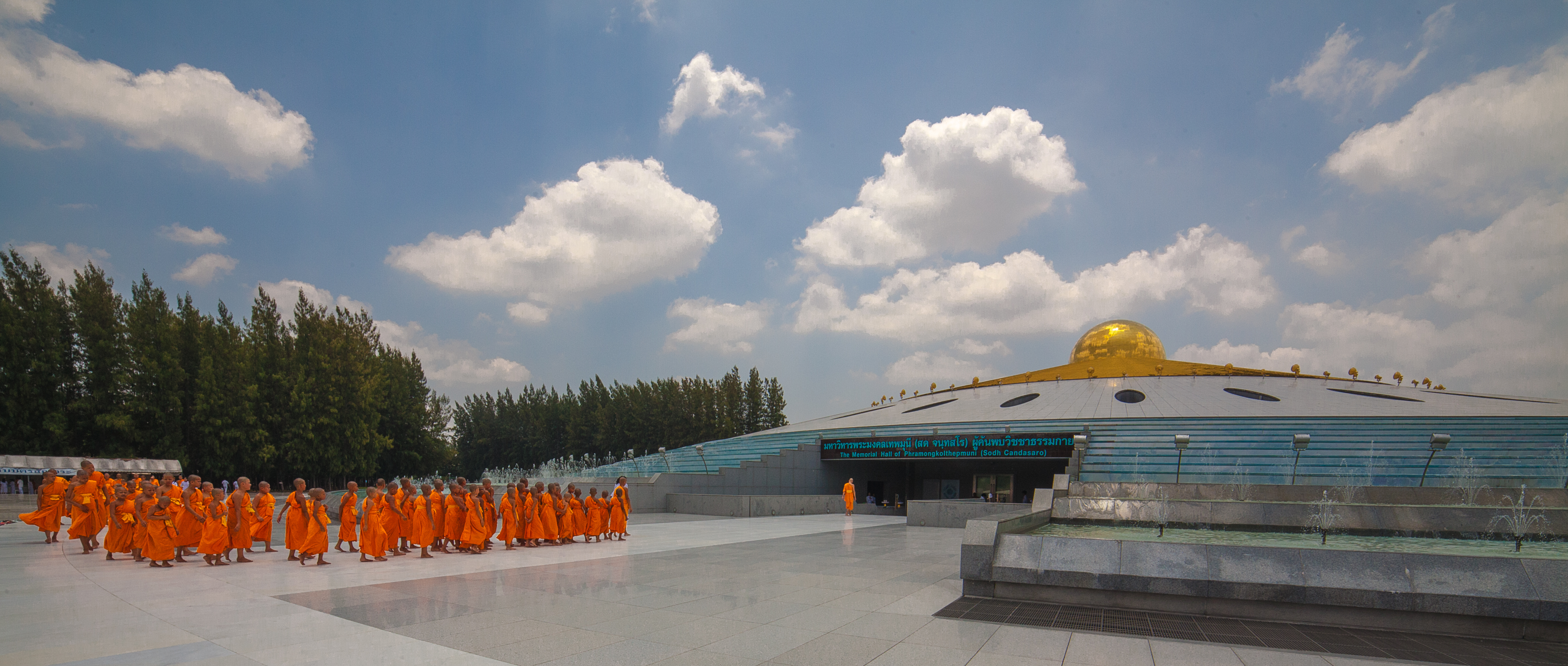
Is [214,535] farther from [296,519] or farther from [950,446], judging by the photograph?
[950,446]

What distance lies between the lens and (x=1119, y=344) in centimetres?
3962

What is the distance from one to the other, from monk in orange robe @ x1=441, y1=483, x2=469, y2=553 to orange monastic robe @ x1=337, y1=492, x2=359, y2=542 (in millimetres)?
1265

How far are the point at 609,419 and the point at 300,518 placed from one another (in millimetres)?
49557

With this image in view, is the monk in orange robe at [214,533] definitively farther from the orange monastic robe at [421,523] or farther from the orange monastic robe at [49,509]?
the orange monastic robe at [49,509]

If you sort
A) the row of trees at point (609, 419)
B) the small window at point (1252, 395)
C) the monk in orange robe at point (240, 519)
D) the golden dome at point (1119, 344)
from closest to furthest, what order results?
1. the monk in orange robe at point (240, 519)
2. the small window at point (1252, 395)
3. the golden dome at point (1119, 344)
4. the row of trees at point (609, 419)

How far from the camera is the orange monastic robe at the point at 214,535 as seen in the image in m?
9.82

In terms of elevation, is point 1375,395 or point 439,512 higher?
point 1375,395

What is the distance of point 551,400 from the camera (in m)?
65.6

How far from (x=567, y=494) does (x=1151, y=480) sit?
14.3 metres

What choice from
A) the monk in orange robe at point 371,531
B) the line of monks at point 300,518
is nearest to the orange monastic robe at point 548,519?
the line of monks at point 300,518

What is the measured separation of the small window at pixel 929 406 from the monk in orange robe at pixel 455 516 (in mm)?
23929

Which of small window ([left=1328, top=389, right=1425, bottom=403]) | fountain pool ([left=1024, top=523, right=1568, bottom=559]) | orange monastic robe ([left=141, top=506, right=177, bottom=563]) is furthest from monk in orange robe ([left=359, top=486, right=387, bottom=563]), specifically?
small window ([left=1328, top=389, right=1425, bottom=403])

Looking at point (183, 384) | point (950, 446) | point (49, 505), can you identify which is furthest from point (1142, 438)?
point (183, 384)

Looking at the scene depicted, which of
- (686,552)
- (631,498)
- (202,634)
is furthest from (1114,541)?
(631,498)
